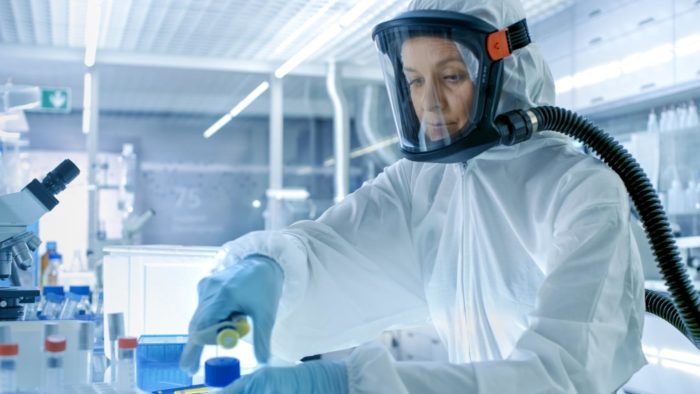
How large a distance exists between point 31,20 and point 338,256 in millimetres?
4553

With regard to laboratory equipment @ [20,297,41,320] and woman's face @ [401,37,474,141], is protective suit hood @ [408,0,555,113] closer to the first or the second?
woman's face @ [401,37,474,141]

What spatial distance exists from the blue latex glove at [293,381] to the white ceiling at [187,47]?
4.10 metres

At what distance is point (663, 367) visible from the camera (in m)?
2.42

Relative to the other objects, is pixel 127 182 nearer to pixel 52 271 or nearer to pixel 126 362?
pixel 52 271

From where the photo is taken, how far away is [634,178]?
1199mm

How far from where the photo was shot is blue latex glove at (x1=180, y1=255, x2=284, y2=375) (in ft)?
2.96

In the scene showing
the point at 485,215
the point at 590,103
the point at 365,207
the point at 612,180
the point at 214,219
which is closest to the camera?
the point at 612,180

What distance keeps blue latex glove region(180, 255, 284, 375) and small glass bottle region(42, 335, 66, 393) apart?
273 millimetres

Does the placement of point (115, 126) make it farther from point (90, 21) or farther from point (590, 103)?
point (590, 103)

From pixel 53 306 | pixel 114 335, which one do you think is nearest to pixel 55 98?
pixel 53 306

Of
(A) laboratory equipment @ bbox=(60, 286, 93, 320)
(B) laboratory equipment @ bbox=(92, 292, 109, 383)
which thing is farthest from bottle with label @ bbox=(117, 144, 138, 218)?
(B) laboratory equipment @ bbox=(92, 292, 109, 383)

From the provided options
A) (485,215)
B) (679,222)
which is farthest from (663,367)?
(679,222)

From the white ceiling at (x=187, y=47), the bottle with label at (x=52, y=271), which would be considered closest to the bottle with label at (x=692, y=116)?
the white ceiling at (x=187, y=47)

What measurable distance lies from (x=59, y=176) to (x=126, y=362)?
815 mm
